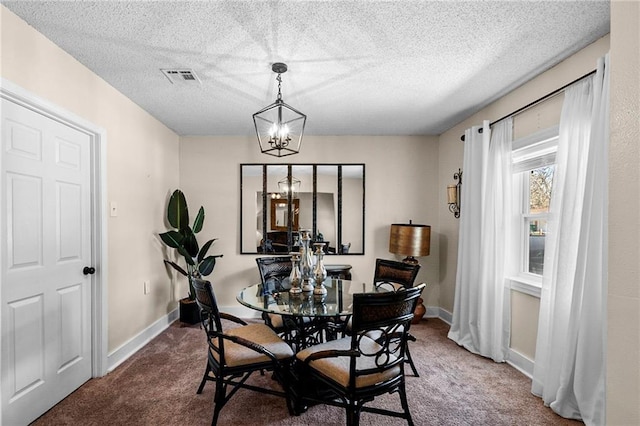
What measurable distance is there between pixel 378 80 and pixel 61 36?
89.2 inches

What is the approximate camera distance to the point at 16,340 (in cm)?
204

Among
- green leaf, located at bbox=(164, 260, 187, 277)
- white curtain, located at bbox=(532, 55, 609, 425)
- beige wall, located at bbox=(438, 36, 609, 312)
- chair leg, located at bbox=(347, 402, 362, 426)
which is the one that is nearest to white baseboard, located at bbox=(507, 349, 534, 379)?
white curtain, located at bbox=(532, 55, 609, 425)

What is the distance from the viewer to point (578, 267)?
85.5 inches

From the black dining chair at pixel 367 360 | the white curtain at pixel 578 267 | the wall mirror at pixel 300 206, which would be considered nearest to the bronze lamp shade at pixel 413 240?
the wall mirror at pixel 300 206

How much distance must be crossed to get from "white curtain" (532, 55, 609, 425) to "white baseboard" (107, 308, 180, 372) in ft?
11.4

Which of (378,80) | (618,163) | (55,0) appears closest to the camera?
(618,163)

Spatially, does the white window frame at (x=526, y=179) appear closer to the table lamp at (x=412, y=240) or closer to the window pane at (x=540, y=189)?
the window pane at (x=540, y=189)

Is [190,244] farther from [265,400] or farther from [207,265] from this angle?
[265,400]

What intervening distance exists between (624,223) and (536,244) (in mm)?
2570

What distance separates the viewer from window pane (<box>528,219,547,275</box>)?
9.86 feet

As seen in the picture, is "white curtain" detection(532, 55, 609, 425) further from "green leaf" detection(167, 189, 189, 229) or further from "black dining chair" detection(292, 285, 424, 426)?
"green leaf" detection(167, 189, 189, 229)

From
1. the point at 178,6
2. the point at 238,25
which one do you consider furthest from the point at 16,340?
the point at 238,25

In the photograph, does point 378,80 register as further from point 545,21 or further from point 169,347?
point 169,347

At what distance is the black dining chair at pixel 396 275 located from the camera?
296cm
